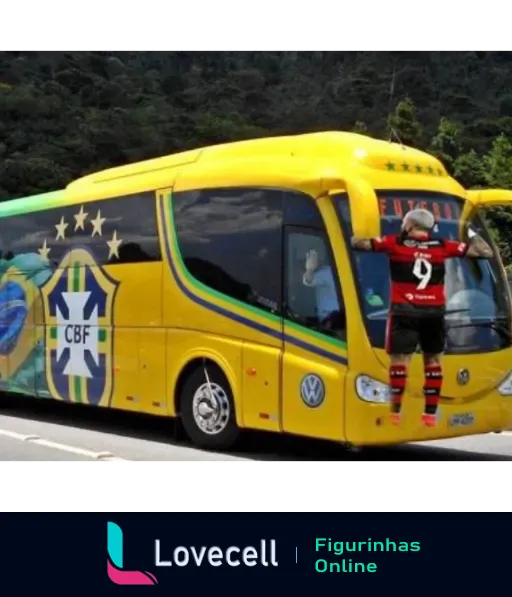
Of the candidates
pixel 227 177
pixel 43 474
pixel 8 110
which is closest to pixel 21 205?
pixel 227 177

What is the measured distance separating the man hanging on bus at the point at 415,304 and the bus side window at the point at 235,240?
1.07 metres

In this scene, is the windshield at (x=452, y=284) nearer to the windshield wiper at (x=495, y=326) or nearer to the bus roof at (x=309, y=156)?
the windshield wiper at (x=495, y=326)

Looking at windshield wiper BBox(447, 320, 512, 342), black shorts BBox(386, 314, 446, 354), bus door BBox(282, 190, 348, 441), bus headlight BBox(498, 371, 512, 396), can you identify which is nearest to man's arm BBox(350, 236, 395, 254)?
bus door BBox(282, 190, 348, 441)

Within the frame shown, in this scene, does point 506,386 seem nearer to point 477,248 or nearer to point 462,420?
point 462,420

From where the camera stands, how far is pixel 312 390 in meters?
8.34

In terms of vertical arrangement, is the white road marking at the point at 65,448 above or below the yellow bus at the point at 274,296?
below

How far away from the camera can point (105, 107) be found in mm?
53969

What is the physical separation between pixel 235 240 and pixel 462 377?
267 cm

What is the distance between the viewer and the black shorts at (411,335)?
808 centimetres

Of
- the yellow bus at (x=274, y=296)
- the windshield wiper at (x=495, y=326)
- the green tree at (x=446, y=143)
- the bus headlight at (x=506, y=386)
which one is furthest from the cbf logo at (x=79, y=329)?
the green tree at (x=446, y=143)

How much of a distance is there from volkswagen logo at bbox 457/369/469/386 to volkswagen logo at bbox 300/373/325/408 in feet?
4.15

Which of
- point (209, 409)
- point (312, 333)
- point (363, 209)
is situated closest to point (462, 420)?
point (312, 333)

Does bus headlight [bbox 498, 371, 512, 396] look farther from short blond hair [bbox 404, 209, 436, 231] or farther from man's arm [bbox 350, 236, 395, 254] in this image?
man's arm [bbox 350, 236, 395, 254]

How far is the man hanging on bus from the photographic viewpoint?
318 inches
